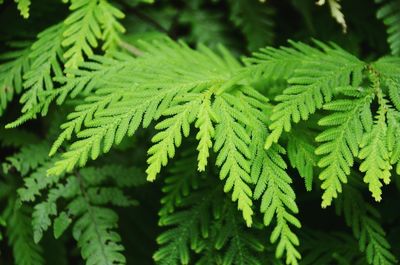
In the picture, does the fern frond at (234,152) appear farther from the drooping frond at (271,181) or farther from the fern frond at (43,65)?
the fern frond at (43,65)

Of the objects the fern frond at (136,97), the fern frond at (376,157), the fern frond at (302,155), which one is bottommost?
the fern frond at (376,157)

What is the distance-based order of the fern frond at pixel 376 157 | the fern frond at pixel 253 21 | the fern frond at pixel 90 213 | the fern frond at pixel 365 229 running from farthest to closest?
the fern frond at pixel 253 21 < the fern frond at pixel 90 213 < the fern frond at pixel 365 229 < the fern frond at pixel 376 157

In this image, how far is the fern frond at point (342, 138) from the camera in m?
1.45

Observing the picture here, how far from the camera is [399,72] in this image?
167 centimetres

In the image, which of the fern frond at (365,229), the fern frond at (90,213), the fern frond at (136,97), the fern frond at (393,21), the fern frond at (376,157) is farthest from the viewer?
the fern frond at (393,21)

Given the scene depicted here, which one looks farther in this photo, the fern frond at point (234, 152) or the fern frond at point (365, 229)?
the fern frond at point (365, 229)

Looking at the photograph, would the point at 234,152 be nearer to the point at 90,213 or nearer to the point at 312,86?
the point at 312,86

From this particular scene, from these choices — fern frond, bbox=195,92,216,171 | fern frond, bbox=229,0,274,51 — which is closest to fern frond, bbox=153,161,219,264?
fern frond, bbox=195,92,216,171

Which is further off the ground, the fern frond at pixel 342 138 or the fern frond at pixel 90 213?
the fern frond at pixel 90 213

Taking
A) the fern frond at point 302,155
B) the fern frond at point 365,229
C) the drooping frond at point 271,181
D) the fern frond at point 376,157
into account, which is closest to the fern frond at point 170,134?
the drooping frond at point 271,181

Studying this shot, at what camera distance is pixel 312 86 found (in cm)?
162

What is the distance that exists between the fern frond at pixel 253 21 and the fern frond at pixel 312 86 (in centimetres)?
70

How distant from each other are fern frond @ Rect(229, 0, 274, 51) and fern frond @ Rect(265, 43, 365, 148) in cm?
70

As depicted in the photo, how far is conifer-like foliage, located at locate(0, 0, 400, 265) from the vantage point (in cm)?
150
